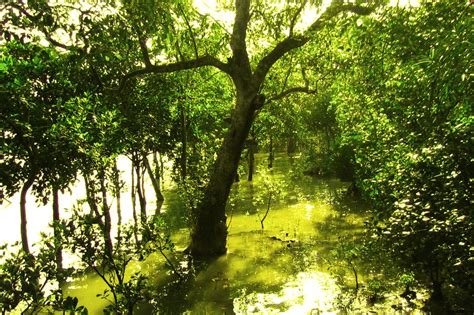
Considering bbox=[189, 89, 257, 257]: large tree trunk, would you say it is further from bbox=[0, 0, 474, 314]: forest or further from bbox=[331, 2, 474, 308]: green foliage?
bbox=[331, 2, 474, 308]: green foliage

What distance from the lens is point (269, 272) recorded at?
12.2 metres

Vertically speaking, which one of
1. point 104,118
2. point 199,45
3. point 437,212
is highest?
point 199,45

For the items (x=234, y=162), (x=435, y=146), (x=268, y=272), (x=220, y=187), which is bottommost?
(x=268, y=272)

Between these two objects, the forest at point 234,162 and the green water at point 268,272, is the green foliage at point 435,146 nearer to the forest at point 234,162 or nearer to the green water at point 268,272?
the forest at point 234,162

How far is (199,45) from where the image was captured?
52.0 feet

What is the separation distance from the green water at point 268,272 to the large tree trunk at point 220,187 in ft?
2.48

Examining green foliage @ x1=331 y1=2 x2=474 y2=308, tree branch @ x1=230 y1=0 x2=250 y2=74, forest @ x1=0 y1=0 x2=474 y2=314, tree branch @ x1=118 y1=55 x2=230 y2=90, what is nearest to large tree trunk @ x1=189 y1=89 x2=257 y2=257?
forest @ x1=0 y1=0 x2=474 y2=314

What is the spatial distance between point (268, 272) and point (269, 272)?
0.12 feet

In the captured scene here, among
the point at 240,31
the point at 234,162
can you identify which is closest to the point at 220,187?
the point at 234,162

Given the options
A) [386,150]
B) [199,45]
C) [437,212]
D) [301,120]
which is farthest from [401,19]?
[301,120]

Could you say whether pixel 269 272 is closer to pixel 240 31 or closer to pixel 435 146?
pixel 435 146

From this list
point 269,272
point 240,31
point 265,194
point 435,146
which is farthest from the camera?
point 265,194

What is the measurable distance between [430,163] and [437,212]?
111cm

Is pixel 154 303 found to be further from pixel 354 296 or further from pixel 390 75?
pixel 390 75
